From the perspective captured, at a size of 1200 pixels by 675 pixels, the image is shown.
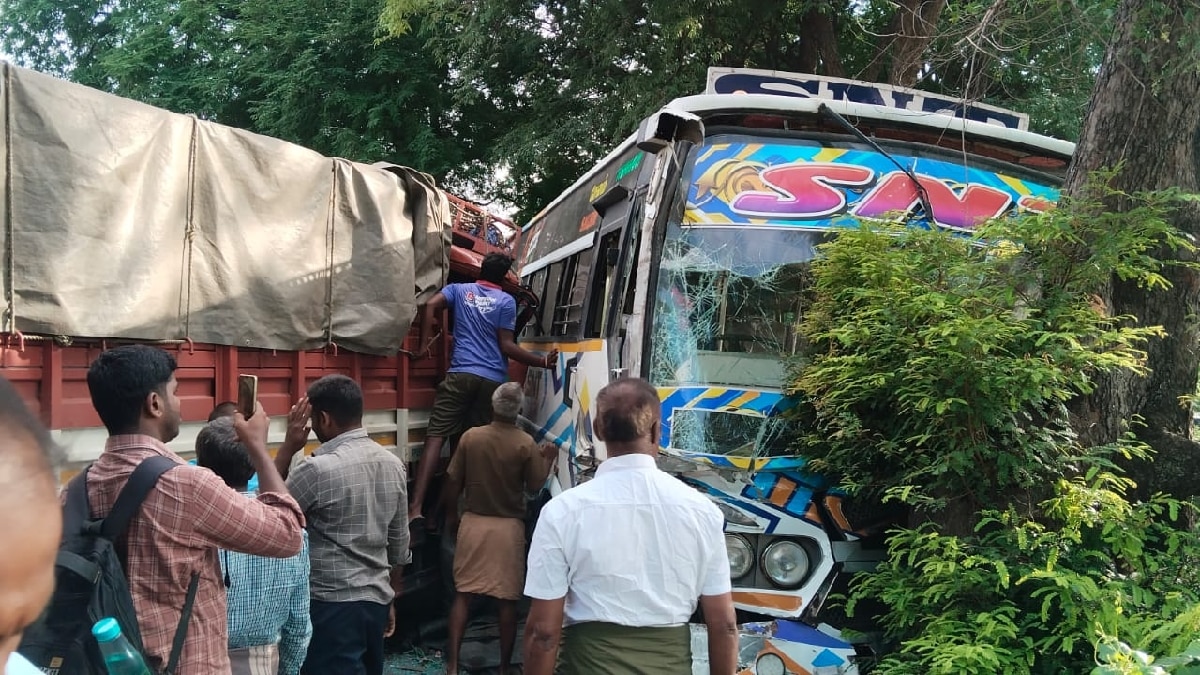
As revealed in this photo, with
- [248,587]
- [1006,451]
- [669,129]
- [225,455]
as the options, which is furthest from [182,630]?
[669,129]

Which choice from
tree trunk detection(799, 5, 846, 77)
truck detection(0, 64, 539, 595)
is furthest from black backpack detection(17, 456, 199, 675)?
tree trunk detection(799, 5, 846, 77)

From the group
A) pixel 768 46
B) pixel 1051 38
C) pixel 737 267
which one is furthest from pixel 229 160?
pixel 768 46

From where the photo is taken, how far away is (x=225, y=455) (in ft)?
9.95

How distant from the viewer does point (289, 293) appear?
4582mm

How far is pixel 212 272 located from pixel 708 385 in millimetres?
2381

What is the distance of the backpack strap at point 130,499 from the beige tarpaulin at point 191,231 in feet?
4.38

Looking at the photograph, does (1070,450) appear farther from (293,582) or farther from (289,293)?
(289,293)

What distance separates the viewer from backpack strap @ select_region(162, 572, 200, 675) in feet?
7.88

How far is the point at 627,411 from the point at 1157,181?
247cm

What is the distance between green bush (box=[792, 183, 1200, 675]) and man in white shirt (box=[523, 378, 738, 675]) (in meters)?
0.98

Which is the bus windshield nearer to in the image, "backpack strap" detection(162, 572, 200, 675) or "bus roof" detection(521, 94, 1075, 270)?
"bus roof" detection(521, 94, 1075, 270)

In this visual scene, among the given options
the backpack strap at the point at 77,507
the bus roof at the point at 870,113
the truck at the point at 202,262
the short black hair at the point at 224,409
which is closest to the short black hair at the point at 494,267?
the truck at the point at 202,262

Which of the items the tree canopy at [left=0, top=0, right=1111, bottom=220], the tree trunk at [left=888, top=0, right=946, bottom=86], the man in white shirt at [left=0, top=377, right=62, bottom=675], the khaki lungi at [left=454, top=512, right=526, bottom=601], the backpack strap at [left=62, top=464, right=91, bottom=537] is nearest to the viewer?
the man in white shirt at [left=0, top=377, right=62, bottom=675]

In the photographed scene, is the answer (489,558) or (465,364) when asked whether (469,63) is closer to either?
(465,364)
